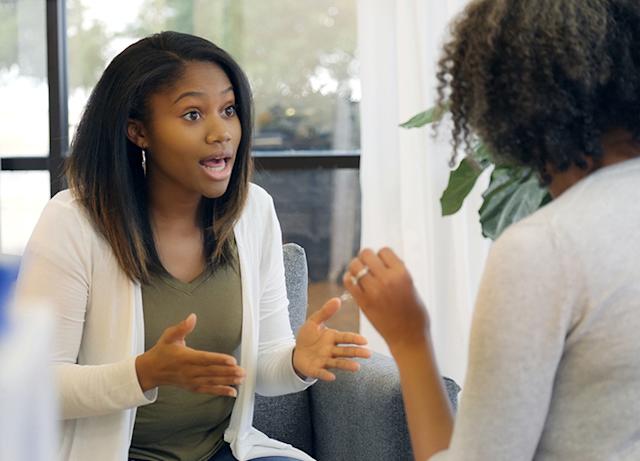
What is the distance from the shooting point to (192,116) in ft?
5.38

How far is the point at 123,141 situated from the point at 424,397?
81cm

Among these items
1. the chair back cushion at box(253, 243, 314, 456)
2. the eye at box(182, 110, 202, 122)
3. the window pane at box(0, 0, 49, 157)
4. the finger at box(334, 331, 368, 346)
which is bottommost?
the chair back cushion at box(253, 243, 314, 456)

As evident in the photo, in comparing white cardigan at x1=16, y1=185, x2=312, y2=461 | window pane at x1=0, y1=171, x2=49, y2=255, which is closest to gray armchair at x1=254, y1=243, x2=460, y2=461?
white cardigan at x1=16, y1=185, x2=312, y2=461

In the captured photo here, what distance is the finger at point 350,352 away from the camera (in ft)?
4.83

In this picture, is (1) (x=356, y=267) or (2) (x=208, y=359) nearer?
(1) (x=356, y=267)

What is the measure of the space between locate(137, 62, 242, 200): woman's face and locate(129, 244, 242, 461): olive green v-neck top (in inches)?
6.8

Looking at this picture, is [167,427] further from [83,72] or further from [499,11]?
[83,72]

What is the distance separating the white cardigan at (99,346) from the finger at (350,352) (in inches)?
5.7

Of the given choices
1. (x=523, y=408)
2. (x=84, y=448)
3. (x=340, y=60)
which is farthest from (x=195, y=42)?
(x=340, y=60)

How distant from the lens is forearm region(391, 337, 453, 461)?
1.04 m

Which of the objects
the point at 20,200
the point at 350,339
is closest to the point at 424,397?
the point at 350,339

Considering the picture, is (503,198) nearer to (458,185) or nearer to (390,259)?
(458,185)

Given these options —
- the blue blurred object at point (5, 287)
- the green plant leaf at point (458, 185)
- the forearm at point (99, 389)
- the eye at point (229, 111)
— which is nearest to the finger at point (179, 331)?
the forearm at point (99, 389)

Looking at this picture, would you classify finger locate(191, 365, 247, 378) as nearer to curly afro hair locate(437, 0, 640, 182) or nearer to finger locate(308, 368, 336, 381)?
finger locate(308, 368, 336, 381)
